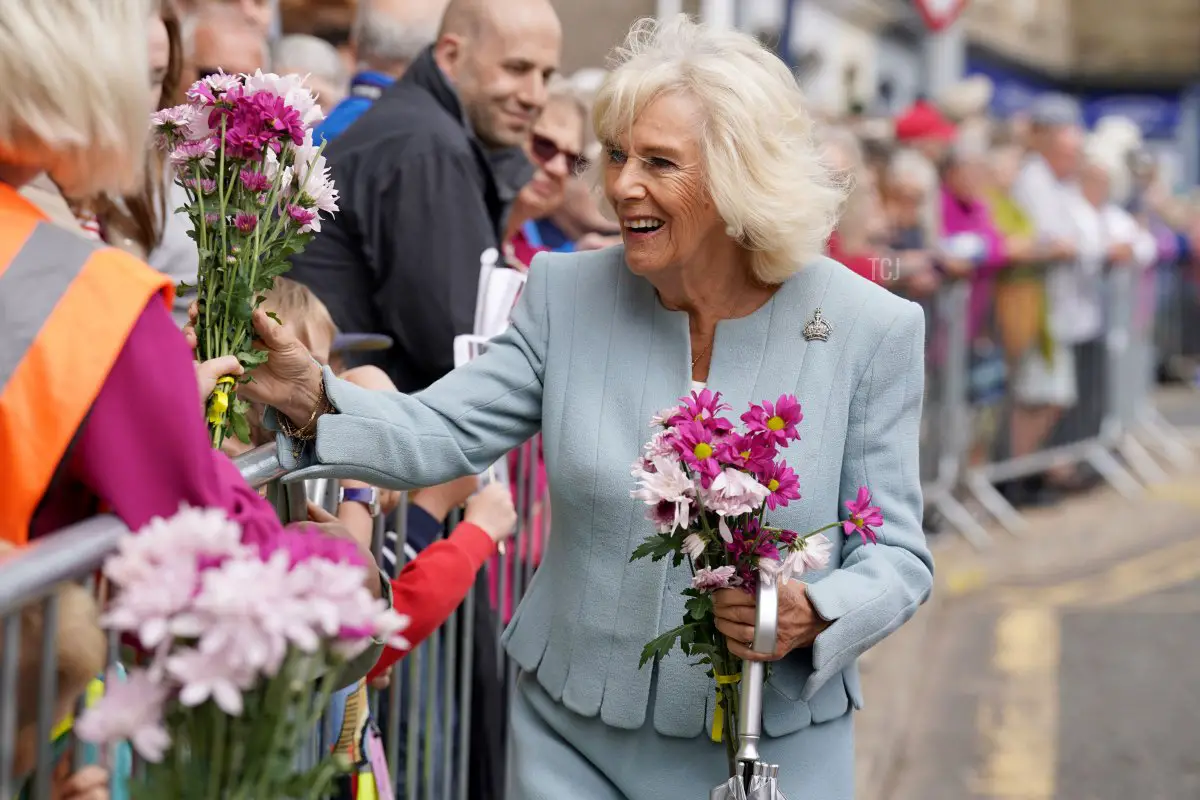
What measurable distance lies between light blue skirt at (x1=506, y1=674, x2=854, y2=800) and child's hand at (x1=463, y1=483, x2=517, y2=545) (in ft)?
2.13

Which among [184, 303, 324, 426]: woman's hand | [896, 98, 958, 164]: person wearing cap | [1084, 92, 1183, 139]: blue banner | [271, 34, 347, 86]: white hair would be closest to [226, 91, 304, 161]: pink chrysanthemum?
[184, 303, 324, 426]: woman's hand

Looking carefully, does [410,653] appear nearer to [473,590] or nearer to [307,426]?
[473,590]

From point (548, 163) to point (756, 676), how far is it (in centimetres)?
315

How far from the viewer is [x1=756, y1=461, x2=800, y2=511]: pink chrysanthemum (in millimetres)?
2689

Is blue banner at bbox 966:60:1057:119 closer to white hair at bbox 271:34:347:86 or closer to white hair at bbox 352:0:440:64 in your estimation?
white hair at bbox 271:34:347:86

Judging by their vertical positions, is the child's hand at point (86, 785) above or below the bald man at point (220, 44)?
above

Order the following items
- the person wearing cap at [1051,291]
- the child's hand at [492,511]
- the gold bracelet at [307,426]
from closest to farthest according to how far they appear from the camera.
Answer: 1. the gold bracelet at [307,426]
2. the child's hand at [492,511]
3. the person wearing cap at [1051,291]

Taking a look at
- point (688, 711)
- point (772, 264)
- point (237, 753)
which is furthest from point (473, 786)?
point (237, 753)

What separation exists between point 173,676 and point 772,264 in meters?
1.62

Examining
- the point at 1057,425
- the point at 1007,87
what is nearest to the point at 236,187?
the point at 1057,425

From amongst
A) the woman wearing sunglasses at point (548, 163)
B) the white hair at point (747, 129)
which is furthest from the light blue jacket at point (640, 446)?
the woman wearing sunglasses at point (548, 163)

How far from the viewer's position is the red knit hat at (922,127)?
10375 millimetres

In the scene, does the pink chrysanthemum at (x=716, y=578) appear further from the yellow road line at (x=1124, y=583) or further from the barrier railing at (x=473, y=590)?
the yellow road line at (x=1124, y=583)

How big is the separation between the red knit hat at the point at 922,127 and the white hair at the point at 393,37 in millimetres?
A: 5000
